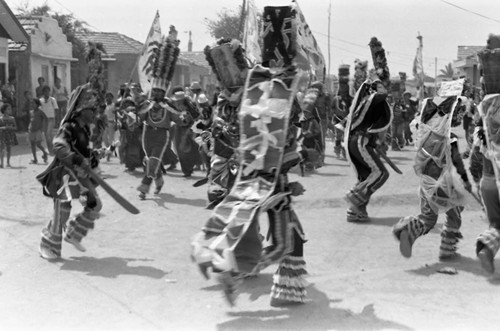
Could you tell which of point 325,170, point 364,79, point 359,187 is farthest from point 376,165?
point 325,170

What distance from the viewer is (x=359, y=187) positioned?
9469 mm

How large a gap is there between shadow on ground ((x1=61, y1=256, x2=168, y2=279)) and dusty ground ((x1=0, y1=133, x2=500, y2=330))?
10 millimetres

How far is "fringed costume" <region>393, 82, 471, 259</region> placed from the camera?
697 centimetres

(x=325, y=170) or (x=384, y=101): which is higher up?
(x=384, y=101)

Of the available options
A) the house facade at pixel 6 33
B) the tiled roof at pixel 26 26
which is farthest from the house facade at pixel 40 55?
the house facade at pixel 6 33

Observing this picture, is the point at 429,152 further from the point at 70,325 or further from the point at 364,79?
the point at 70,325

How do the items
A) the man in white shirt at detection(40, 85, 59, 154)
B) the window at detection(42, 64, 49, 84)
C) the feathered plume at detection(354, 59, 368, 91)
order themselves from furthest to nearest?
the window at detection(42, 64, 49, 84), the man in white shirt at detection(40, 85, 59, 154), the feathered plume at detection(354, 59, 368, 91)

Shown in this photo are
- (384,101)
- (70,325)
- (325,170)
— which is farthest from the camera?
(325,170)

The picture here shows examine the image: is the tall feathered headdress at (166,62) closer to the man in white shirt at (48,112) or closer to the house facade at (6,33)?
the man in white shirt at (48,112)

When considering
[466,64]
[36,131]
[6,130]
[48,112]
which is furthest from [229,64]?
[466,64]

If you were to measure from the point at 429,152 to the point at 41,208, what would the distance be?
5969 millimetres

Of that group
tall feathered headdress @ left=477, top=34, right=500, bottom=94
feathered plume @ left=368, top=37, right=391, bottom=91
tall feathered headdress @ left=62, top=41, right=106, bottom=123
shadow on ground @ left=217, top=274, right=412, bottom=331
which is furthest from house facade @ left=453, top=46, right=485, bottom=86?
shadow on ground @ left=217, top=274, right=412, bottom=331

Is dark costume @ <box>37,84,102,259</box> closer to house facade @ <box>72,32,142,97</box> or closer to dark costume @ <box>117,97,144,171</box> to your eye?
dark costume @ <box>117,97,144,171</box>

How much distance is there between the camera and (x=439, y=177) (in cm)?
713
